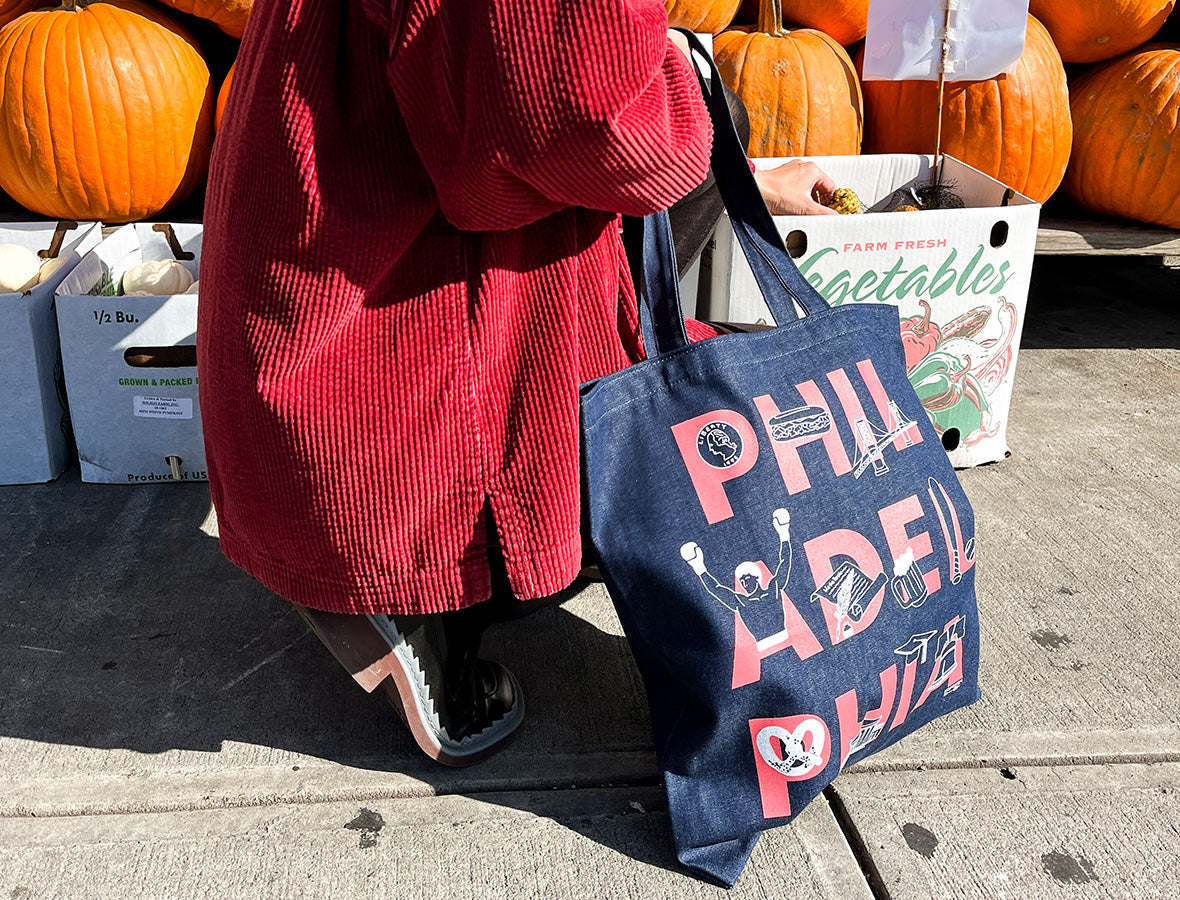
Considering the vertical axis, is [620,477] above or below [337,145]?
below

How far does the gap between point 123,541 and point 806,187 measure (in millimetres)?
1770

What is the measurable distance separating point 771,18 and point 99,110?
6.59ft

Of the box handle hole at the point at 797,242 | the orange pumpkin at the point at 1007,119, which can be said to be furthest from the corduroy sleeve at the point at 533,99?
the orange pumpkin at the point at 1007,119

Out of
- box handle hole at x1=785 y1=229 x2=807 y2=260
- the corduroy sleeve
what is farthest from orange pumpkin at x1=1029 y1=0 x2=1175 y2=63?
the corduroy sleeve

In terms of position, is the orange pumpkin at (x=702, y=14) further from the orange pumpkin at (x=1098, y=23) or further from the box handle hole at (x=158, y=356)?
the box handle hole at (x=158, y=356)

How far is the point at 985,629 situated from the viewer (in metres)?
1.93

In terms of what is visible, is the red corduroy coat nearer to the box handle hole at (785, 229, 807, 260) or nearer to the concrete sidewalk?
the concrete sidewalk

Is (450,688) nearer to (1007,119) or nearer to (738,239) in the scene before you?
(738,239)

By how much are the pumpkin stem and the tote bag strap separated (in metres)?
1.84

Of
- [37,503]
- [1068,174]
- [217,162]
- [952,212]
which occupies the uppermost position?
[217,162]

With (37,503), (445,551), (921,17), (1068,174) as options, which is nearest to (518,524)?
(445,551)

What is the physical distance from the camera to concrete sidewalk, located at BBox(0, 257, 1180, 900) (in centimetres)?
139

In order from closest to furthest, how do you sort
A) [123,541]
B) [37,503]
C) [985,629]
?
1. [985,629]
2. [123,541]
3. [37,503]

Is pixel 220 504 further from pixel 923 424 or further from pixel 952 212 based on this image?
pixel 952 212
